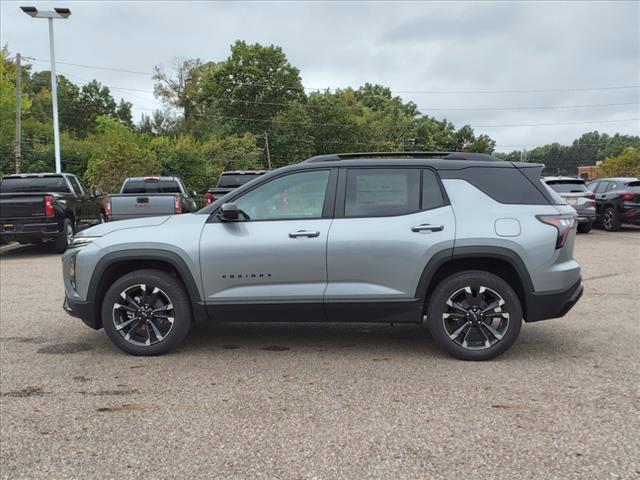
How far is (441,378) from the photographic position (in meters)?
4.55

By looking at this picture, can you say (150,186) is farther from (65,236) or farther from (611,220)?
(611,220)

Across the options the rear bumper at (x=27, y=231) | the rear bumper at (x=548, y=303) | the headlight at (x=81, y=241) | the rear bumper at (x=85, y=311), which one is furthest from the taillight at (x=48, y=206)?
the rear bumper at (x=548, y=303)

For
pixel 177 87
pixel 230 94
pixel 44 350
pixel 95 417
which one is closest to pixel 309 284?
pixel 95 417

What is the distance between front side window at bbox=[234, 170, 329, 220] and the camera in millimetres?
5145

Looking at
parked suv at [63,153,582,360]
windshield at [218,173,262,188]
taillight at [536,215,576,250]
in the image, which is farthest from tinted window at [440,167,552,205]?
windshield at [218,173,262,188]

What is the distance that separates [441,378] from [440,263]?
95 cm

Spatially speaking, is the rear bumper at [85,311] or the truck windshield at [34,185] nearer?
the rear bumper at [85,311]

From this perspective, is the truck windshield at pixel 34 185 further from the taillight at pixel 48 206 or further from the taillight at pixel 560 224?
the taillight at pixel 560 224

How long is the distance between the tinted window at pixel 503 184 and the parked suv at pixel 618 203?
13.6 meters

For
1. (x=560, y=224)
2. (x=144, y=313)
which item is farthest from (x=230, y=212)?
(x=560, y=224)

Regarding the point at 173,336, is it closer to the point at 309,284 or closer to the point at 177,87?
the point at 309,284

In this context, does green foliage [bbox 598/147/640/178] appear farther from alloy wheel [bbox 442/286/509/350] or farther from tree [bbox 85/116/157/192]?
alloy wheel [bbox 442/286/509/350]

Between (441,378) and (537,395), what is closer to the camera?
(537,395)

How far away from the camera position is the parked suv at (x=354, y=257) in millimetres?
4906
